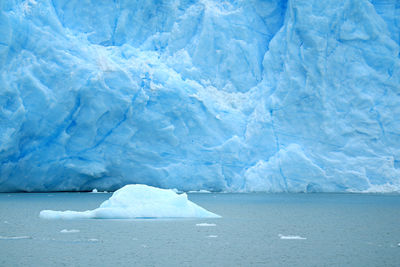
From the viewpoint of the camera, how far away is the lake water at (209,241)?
5.68 m

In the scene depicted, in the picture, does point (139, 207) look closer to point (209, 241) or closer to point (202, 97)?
point (209, 241)

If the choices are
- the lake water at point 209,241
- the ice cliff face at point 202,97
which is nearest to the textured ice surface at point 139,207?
the lake water at point 209,241

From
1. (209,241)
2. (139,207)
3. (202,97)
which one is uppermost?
(202,97)

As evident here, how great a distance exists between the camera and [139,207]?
9945 mm

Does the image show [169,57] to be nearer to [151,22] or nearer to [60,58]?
[151,22]

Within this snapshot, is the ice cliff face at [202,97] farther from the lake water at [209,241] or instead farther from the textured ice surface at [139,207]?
the textured ice surface at [139,207]

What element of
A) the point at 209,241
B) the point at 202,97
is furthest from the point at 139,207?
the point at 202,97

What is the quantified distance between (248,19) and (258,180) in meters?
6.10

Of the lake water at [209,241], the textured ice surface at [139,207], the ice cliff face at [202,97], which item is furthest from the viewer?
the ice cliff face at [202,97]

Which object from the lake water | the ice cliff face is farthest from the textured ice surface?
the ice cliff face

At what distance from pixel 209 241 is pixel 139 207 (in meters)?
3.08

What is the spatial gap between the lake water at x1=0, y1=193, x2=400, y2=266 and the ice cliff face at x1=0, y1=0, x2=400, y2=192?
247 inches

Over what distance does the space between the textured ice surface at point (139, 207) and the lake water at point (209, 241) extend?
256mm

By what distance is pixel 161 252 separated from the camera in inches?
244
